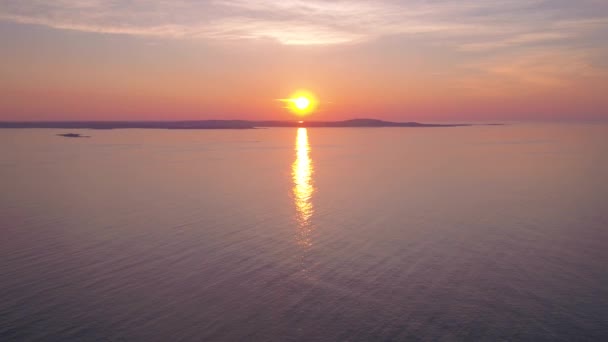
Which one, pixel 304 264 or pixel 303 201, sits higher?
pixel 304 264

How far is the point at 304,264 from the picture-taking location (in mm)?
16844

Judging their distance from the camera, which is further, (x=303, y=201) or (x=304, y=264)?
(x=303, y=201)

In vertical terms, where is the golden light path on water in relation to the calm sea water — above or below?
below

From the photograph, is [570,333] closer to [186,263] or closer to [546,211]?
[186,263]

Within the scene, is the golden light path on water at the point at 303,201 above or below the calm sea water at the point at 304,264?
below

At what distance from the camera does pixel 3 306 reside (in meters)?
12.9

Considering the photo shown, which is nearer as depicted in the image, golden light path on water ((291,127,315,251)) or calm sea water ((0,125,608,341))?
calm sea water ((0,125,608,341))

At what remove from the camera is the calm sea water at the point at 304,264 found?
11.9m

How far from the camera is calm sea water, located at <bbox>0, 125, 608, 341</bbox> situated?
11938mm

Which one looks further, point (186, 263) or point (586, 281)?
point (186, 263)

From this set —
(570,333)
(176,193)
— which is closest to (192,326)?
(570,333)

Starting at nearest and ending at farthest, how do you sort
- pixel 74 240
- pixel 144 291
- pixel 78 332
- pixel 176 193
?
pixel 78 332 → pixel 144 291 → pixel 74 240 → pixel 176 193

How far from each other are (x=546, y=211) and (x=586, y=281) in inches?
488

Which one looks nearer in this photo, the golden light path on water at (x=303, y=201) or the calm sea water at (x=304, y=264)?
the calm sea water at (x=304, y=264)
